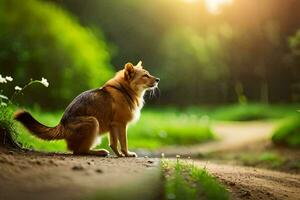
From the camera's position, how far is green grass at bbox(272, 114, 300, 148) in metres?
14.3

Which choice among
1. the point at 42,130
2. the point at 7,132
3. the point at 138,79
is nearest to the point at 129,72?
the point at 138,79

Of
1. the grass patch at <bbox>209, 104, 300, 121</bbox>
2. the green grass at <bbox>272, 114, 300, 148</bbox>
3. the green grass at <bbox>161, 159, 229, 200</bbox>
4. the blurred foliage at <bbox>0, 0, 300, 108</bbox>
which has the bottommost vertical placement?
the green grass at <bbox>161, 159, 229, 200</bbox>

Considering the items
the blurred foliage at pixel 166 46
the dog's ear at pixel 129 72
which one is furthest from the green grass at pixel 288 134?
the dog's ear at pixel 129 72

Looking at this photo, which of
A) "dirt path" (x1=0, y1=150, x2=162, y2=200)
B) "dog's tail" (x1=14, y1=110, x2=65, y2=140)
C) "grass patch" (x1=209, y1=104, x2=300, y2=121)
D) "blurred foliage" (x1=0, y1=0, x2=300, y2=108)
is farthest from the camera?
"grass patch" (x1=209, y1=104, x2=300, y2=121)

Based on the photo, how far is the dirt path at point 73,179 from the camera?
521 centimetres

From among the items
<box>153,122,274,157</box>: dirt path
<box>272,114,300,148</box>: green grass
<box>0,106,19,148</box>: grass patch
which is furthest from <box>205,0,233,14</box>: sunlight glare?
<box>0,106,19,148</box>: grass patch

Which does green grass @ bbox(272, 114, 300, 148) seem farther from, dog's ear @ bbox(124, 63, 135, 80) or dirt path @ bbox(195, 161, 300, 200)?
dog's ear @ bbox(124, 63, 135, 80)

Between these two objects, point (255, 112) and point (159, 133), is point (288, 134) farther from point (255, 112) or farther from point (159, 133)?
point (255, 112)

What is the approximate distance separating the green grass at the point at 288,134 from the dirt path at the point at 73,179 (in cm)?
840

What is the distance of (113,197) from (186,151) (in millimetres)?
9286

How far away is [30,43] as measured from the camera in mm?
21016

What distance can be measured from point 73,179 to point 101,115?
7.59ft

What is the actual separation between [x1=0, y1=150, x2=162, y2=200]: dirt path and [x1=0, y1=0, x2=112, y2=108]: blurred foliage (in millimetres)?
14625

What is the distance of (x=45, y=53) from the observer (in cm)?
2102
